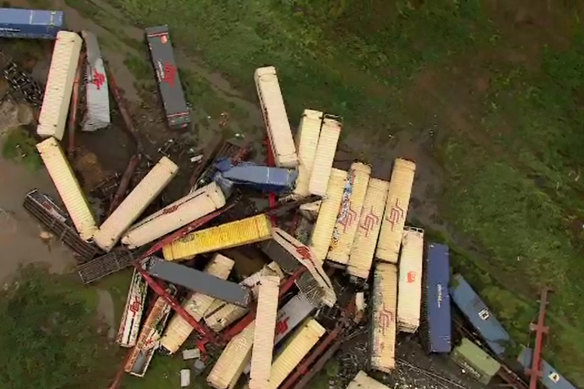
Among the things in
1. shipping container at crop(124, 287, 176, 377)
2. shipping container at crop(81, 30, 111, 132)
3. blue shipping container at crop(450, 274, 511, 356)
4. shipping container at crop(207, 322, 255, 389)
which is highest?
blue shipping container at crop(450, 274, 511, 356)

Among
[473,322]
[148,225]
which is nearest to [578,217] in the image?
[473,322]

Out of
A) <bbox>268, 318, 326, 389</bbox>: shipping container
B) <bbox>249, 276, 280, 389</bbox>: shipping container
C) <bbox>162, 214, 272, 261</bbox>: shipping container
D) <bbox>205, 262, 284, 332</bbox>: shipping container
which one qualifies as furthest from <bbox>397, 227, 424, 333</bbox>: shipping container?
<bbox>162, 214, 272, 261</bbox>: shipping container

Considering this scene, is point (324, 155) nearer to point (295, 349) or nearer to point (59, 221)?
point (295, 349)

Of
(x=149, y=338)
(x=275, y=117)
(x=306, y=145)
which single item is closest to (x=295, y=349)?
Result: (x=149, y=338)

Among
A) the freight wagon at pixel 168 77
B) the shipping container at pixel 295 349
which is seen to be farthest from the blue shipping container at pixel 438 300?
the freight wagon at pixel 168 77

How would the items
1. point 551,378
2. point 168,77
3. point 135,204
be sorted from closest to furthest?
point 135,204, point 551,378, point 168,77

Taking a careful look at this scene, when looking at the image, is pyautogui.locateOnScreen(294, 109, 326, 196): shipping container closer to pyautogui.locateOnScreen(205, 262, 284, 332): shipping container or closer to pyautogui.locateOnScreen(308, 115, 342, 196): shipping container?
pyautogui.locateOnScreen(308, 115, 342, 196): shipping container
